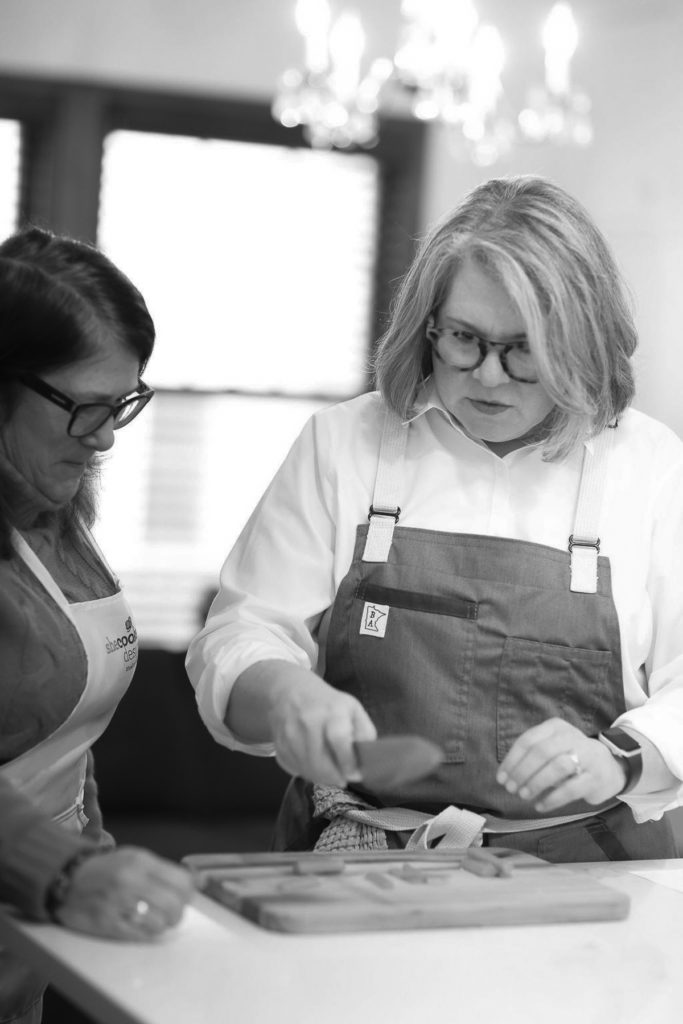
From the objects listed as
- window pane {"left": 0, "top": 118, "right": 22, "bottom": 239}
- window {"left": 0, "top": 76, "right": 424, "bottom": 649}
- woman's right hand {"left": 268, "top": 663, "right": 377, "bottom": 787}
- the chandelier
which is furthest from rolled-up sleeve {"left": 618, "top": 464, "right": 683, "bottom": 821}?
window pane {"left": 0, "top": 118, "right": 22, "bottom": 239}

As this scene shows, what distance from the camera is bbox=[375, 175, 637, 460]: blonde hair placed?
163cm

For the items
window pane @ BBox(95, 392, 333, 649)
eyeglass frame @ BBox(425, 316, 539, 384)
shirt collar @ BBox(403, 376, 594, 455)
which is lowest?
window pane @ BBox(95, 392, 333, 649)

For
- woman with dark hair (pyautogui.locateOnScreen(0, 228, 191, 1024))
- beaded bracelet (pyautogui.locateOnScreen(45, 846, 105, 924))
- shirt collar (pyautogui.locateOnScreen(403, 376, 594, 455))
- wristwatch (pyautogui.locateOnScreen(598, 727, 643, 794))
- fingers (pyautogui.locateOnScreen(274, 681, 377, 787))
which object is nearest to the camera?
beaded bracelet (pyautogui.locateOnScreen(45, 846, 105, 924))

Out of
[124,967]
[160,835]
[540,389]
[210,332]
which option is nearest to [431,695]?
[540,389]

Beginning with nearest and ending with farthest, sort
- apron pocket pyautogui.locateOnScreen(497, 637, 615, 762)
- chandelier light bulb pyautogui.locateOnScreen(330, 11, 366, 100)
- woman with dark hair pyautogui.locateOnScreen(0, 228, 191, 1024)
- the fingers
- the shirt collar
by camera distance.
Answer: the fingers < woman with dark hair pyautogui.locateOnScreen(0, 228, 191, 1024) < apron pocket pyautogui.locateOnScreen(497, 637, 615, 762) < the shirt collar < chandelier light bulb pyautogui.locateOnScreen(330, 11, 366, 100)

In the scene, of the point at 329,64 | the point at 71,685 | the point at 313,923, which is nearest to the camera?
the point at 313,923

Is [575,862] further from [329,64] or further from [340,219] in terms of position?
[340,219]

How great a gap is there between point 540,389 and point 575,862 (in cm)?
59

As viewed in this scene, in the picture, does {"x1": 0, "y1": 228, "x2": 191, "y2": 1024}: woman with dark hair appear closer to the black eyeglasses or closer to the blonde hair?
the black eyeglasses

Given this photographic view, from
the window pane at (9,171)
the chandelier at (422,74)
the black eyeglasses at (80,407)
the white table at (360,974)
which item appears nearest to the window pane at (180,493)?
the window pane at (9,171)

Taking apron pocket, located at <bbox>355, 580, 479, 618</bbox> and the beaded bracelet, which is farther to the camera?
apron pocket, located at <bbox>355, 580, 479, 618</bbox>

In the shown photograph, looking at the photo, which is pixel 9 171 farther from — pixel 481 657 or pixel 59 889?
pixel 59 889

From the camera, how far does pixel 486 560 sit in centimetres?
171

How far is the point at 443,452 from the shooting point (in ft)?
5.92
